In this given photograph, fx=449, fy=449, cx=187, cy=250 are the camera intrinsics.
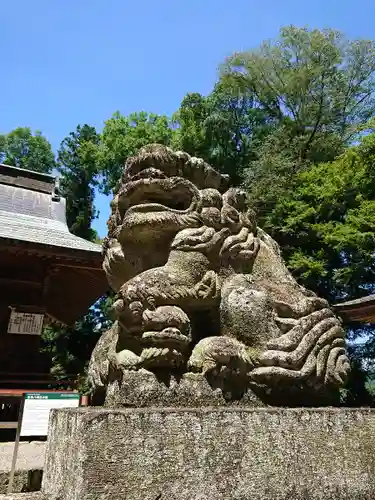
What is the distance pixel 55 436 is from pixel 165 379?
0.64 metres

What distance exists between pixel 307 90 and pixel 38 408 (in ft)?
55.7

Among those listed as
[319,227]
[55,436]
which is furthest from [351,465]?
[319,227]

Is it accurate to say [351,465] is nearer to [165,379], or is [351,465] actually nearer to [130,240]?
[165,379]

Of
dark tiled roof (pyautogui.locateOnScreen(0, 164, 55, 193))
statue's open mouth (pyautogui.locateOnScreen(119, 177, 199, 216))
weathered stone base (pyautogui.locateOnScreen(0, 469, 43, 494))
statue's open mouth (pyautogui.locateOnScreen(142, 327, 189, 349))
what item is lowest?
weathered stone base (pyautogui.locateOnScreen(0, 469, 43, 494))

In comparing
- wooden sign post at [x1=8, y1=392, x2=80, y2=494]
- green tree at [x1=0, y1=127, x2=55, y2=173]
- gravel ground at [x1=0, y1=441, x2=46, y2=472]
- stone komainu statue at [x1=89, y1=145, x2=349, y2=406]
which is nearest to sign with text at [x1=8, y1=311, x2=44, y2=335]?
gravel ground at [x1=0, y1=441, x2=46, y2=472]

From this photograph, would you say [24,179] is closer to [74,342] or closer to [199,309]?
[74,342]

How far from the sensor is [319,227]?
12875 mm

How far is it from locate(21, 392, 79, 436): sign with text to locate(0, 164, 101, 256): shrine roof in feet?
12.2

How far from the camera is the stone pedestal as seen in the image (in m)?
1.83

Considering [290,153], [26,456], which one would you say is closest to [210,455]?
[26,456]

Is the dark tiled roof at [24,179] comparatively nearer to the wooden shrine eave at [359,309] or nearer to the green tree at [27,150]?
the wooden shrine eave at [359,309]

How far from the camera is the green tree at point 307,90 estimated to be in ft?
52.3

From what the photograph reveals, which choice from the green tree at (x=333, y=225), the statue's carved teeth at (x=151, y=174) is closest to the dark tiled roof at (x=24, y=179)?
the green tree at (x=333, y=225)

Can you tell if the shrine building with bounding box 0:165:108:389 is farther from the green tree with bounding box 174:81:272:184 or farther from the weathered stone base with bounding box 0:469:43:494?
the green tree with bounding box 174:81:272:184
